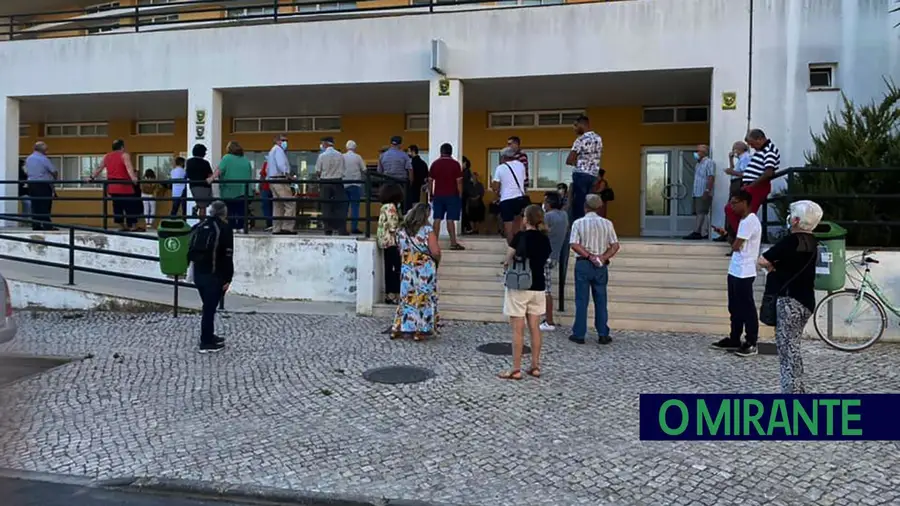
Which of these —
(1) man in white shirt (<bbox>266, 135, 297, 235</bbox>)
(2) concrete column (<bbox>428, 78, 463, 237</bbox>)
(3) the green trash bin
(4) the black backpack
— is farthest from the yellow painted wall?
(4) the black backpack

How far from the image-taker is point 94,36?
1512cm

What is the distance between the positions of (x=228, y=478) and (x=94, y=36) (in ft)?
45.5

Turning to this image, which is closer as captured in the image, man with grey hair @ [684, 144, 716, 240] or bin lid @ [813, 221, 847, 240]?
bin lid @ [813, 221, 847, 240]

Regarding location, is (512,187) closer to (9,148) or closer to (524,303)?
(524,303)

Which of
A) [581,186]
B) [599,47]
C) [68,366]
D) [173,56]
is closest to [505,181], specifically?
[581,186]

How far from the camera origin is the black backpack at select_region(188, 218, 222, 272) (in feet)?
24.7

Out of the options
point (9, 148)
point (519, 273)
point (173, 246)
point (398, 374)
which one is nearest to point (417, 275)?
point (398, 374)

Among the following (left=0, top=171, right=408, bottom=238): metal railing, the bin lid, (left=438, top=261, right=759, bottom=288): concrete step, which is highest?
(left=0, top=171, right=408, bottom=238): metal railing

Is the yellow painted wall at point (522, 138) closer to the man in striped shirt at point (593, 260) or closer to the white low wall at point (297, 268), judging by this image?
the white low wall at point (297, 268)

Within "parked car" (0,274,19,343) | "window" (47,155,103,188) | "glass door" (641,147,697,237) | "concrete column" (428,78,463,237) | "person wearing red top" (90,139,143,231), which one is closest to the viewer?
"parked car" (0,274,19,343)

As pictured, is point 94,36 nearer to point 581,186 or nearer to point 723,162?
point 581,186

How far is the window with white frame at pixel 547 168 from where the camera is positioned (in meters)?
16.6

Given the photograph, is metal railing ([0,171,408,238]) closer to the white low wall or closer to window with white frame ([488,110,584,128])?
the white low wall

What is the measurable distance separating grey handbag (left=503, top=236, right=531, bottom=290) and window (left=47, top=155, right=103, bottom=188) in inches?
706
